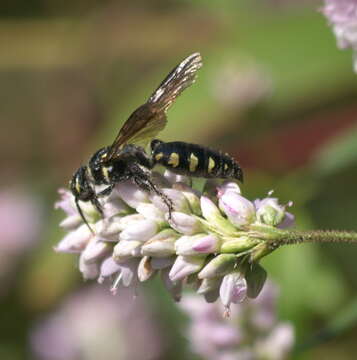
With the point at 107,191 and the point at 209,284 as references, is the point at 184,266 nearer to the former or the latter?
the point at 209,284

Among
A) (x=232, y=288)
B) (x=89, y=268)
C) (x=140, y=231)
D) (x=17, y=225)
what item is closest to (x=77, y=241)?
(x=89, y=268)

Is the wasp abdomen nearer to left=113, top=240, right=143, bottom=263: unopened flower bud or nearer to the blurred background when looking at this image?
left=113, top=240, right=143, bottom=263: unopened flower bud

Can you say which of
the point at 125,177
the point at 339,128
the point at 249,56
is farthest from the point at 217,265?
the point at 339,128

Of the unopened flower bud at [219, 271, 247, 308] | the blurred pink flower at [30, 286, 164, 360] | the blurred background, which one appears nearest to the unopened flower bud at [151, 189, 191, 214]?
the unopened flower bud at [219, 271, 247, 308]

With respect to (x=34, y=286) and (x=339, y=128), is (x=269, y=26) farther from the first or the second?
(x=34, y=286)

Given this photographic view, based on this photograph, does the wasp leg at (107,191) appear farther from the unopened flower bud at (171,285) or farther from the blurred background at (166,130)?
the blurred background at (166,130)

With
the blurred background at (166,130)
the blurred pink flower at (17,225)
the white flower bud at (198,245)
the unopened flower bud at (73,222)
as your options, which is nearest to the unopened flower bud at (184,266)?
the white flower bud at (198,245)

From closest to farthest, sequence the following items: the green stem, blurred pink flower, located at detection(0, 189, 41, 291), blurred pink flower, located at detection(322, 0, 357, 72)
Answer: the green stem, blurred pink flower, located at detection(322, 0, 357, 72), blurred pink flower, located at detection(0, 189, 41, 291)
